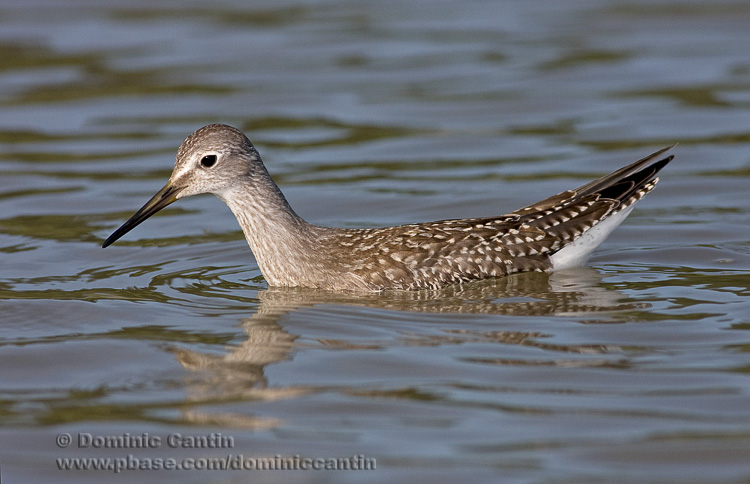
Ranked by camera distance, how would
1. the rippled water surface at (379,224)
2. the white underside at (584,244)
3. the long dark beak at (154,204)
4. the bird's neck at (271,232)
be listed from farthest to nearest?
the white underside at (584,244)
the bird's neck at (271,232)
the long dark beak at (154,204)
the rippled water surface at (379,224)

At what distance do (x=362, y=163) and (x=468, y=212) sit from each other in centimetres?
265

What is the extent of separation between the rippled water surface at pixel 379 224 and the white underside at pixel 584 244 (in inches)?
6.7

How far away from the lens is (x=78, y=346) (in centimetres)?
933

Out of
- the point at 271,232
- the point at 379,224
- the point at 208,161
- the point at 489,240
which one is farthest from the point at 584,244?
the point at 208,161

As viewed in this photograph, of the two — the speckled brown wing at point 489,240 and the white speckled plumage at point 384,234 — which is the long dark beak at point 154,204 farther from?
the speckled brown wing at point 489,240

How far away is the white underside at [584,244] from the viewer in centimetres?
1118

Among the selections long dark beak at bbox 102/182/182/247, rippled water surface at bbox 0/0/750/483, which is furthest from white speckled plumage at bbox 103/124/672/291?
rippled water surface at bbox 0/0/750/483

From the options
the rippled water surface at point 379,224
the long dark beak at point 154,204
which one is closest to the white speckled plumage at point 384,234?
the long dark beak at point 154,204

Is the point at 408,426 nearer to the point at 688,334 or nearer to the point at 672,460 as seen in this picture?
the point at 672,460

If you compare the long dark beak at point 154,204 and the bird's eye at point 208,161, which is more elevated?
the bird's eye at point 208,161

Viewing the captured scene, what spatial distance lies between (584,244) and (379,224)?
2.98 metres

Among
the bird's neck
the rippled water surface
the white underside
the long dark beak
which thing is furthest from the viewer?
the white underside

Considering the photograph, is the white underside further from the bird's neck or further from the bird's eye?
the bird's eye

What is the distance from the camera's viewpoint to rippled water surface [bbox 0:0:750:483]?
7.46 m
